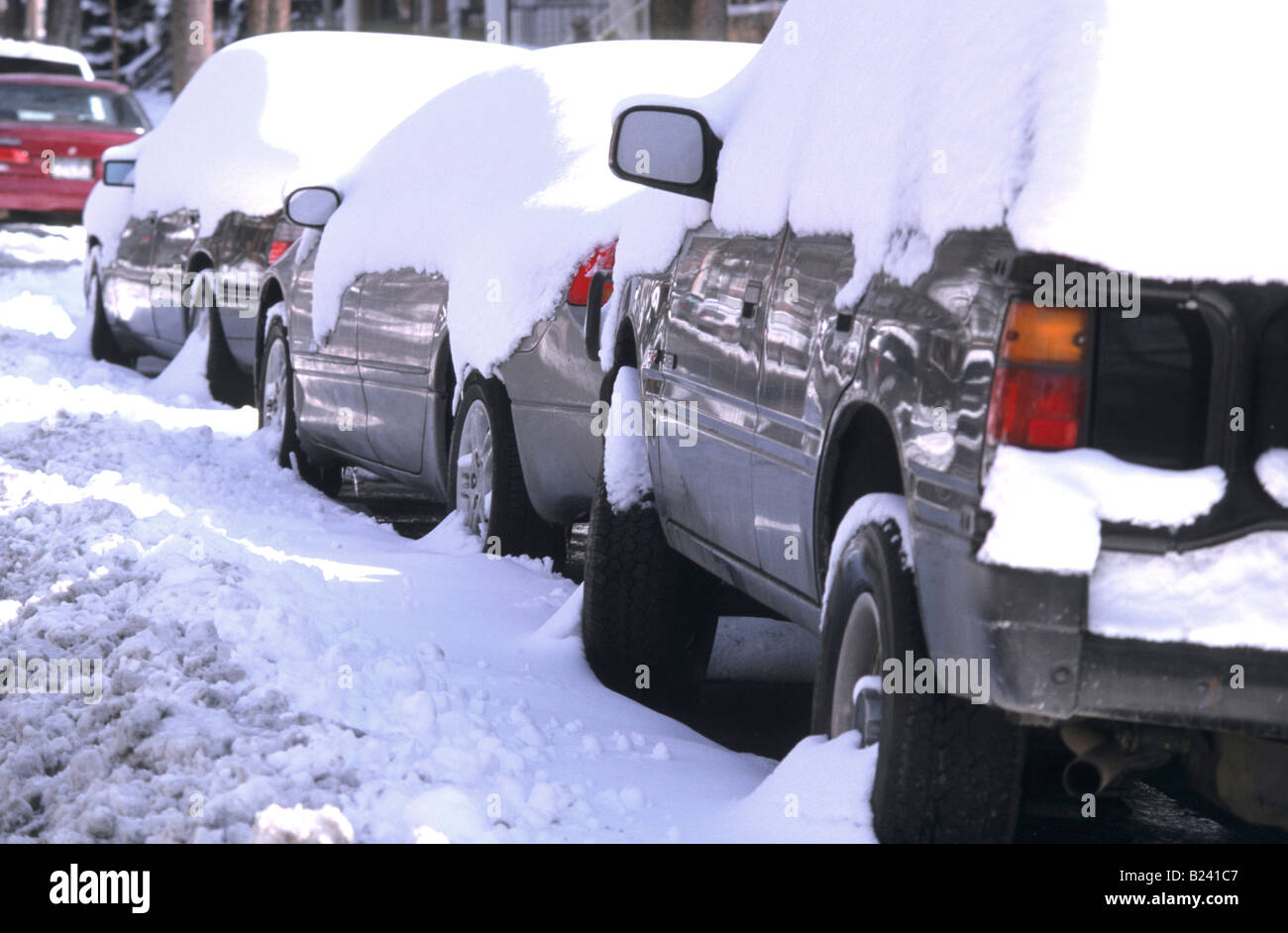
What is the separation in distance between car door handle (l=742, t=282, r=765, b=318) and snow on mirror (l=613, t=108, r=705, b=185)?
0.63 metres

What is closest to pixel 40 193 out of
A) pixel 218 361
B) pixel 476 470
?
pixel 218 361

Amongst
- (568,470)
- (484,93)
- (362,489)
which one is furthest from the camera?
(362,489)

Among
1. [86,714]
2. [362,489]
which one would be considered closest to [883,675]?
[86,714]

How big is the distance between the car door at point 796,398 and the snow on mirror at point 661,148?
31.5 inches

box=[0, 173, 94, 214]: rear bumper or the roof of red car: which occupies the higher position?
the roof of red car

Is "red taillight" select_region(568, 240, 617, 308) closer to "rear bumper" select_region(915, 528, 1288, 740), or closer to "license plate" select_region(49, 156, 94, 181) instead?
"rear bumper" select_region(915, 528, 1288, 740)

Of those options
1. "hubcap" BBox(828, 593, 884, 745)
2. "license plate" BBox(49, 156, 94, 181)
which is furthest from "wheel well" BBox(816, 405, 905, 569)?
"license plate" BBox(49, 156, 94, 181)

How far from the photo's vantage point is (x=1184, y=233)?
300 cm

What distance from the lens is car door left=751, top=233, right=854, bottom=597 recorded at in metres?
3.98

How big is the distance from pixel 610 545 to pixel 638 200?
3.65 feet

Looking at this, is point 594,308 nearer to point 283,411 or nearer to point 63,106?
point 283,411

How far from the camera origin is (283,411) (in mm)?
9391

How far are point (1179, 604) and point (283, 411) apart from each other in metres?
6.91
